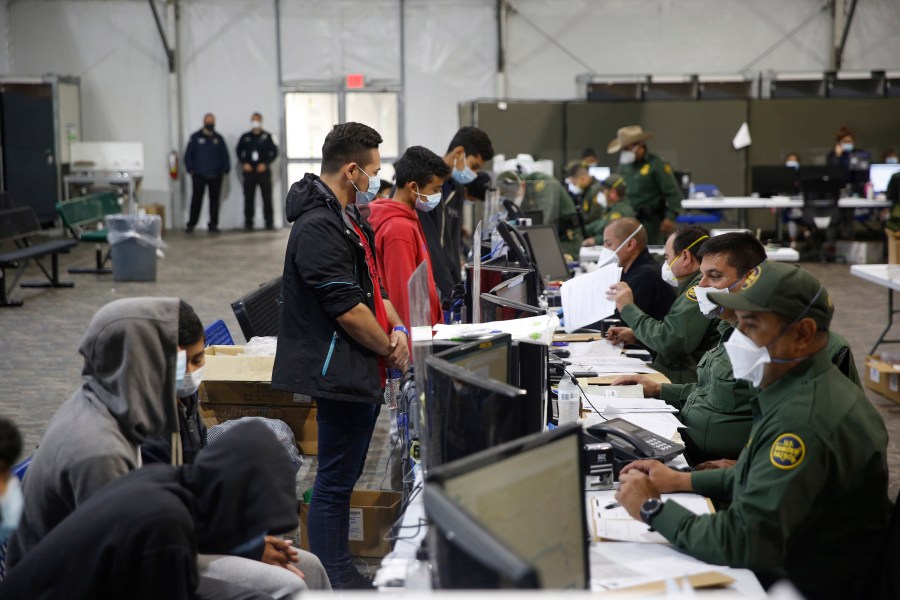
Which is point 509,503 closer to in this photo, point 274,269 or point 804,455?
point 804,455

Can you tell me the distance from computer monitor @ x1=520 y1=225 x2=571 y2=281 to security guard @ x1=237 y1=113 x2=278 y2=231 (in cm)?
1128

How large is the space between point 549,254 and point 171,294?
5.33m

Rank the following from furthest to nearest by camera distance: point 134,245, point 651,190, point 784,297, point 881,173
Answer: point 881,173 → point 134,245 → point 651,190 → point 784,297

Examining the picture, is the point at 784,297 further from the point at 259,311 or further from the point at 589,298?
the point at 259,311

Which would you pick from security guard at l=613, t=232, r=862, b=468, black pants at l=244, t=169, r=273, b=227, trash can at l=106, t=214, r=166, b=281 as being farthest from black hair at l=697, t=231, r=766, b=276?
black pants at l=244, t=169, r=273, b=227

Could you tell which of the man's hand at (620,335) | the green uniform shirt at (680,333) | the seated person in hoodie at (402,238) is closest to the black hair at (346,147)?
the seated person in hoodie at (402,238)

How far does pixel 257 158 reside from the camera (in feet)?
57.8

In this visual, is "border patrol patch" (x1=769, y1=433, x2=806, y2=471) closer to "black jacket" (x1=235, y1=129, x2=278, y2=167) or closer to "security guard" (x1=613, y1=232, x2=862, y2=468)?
"security guard" (x1=613, y1=232, x2=862, y2=468)

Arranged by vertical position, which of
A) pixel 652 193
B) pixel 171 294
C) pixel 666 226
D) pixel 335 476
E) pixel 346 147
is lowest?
pixel 171 294

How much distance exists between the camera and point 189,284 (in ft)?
38.7

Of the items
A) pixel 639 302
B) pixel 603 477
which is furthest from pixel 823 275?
pixel 603 477

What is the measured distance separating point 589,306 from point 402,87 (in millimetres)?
13136

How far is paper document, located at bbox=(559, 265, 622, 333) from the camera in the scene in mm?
4949

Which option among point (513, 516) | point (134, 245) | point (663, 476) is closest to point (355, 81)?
point (134, 245)
